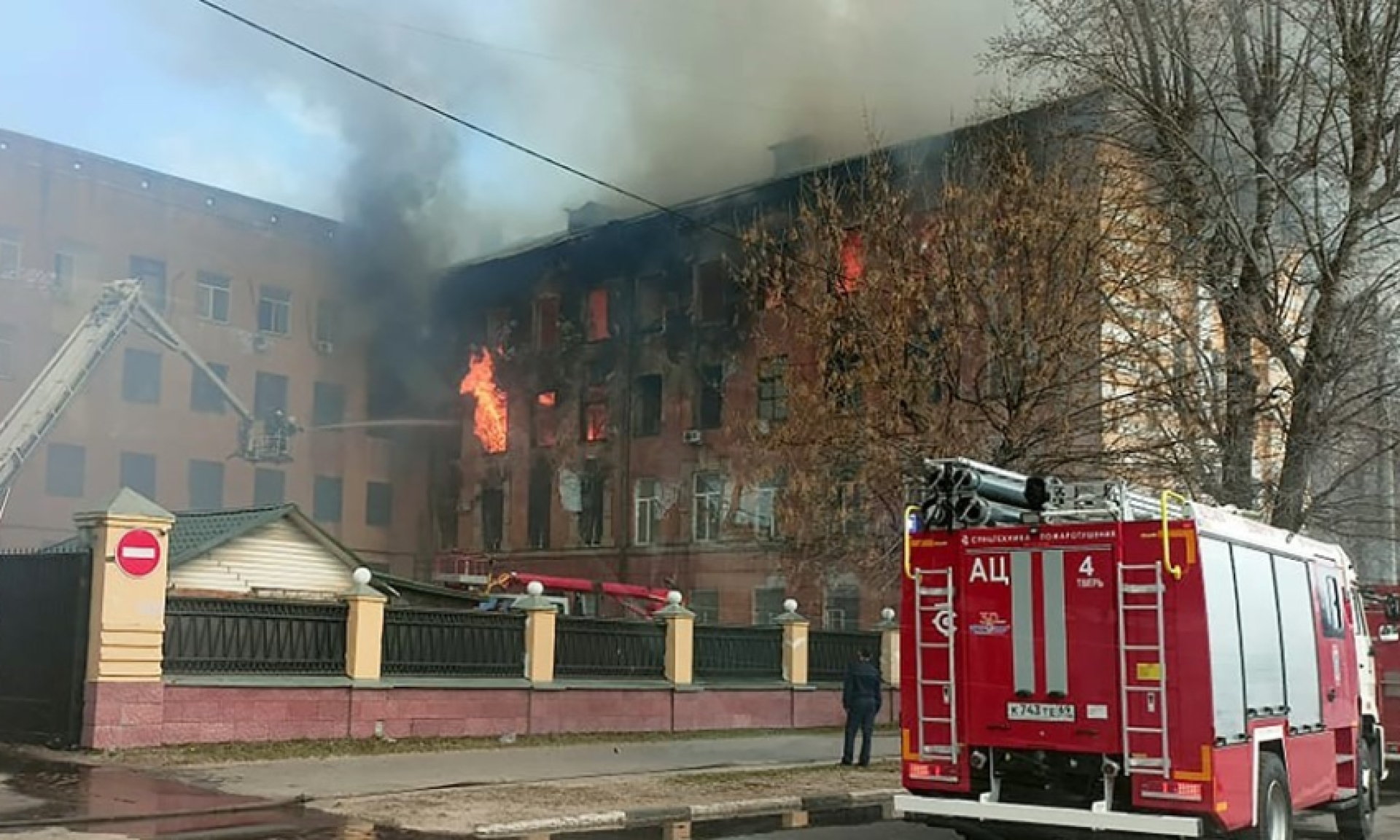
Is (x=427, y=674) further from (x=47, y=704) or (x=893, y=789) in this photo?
(x=893, y=789)

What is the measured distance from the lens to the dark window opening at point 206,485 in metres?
30.7

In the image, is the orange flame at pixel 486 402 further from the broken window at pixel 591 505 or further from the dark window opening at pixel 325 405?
the dark window opening at pixel 325 405

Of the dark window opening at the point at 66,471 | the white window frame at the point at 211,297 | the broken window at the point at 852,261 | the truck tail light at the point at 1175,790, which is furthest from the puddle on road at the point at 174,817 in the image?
the white window frame at the point at 211,297

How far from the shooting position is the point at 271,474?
105ft

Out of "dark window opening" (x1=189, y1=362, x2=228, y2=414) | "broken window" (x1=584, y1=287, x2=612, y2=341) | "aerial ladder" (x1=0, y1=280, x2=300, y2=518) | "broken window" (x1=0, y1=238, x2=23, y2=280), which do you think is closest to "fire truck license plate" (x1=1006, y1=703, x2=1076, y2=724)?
"aerial ladder" (x1=0, y1=280, x2=300, y2=518)

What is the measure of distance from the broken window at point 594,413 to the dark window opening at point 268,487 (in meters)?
9.64

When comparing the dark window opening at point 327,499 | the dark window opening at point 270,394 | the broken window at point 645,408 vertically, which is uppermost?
the broken window at point 645,408

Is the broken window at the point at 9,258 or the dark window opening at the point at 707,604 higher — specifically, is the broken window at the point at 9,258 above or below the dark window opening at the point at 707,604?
above

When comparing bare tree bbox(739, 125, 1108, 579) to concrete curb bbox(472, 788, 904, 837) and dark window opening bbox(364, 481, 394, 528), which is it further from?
dark window opening bbox(364, 481, 394, 528)

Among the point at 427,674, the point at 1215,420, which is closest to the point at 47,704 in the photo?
the point at 427,674

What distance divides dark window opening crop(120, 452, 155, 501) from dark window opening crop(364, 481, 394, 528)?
504 centimetres

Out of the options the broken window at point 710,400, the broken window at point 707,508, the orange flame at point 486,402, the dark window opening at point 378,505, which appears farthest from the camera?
the broken window at point 710,400

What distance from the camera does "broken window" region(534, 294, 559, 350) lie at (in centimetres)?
3575

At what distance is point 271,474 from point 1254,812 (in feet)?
Result: 91.5
